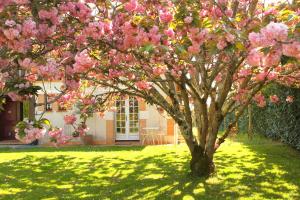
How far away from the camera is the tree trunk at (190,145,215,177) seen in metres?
9.70

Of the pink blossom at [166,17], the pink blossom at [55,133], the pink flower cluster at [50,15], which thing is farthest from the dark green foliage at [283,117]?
the pink flower cluster at [50,15]

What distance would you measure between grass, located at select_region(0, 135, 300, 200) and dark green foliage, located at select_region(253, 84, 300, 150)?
55 centimetres

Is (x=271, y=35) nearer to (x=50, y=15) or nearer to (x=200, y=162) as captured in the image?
(x=50, y=15)

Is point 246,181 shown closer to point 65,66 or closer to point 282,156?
point 282,156

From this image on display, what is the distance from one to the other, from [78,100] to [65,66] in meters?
5.04

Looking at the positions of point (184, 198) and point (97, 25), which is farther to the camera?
point (184, 198)

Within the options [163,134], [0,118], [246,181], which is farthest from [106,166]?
[0,118]

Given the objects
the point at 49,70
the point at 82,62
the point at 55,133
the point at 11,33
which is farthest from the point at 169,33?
the point at 55,133

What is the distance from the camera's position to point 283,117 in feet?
49.1

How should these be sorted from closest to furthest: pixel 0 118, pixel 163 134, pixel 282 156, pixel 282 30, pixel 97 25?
pixel 282 30 → pixel 97 25 → pixel 282 156 → pixel 163 134 → pixel 0 118

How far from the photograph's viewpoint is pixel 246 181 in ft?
30.8

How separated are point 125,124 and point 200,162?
33.5 feet

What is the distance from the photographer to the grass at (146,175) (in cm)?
847

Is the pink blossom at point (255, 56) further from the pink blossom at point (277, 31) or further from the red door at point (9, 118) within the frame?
the red door at point (9, 118)
